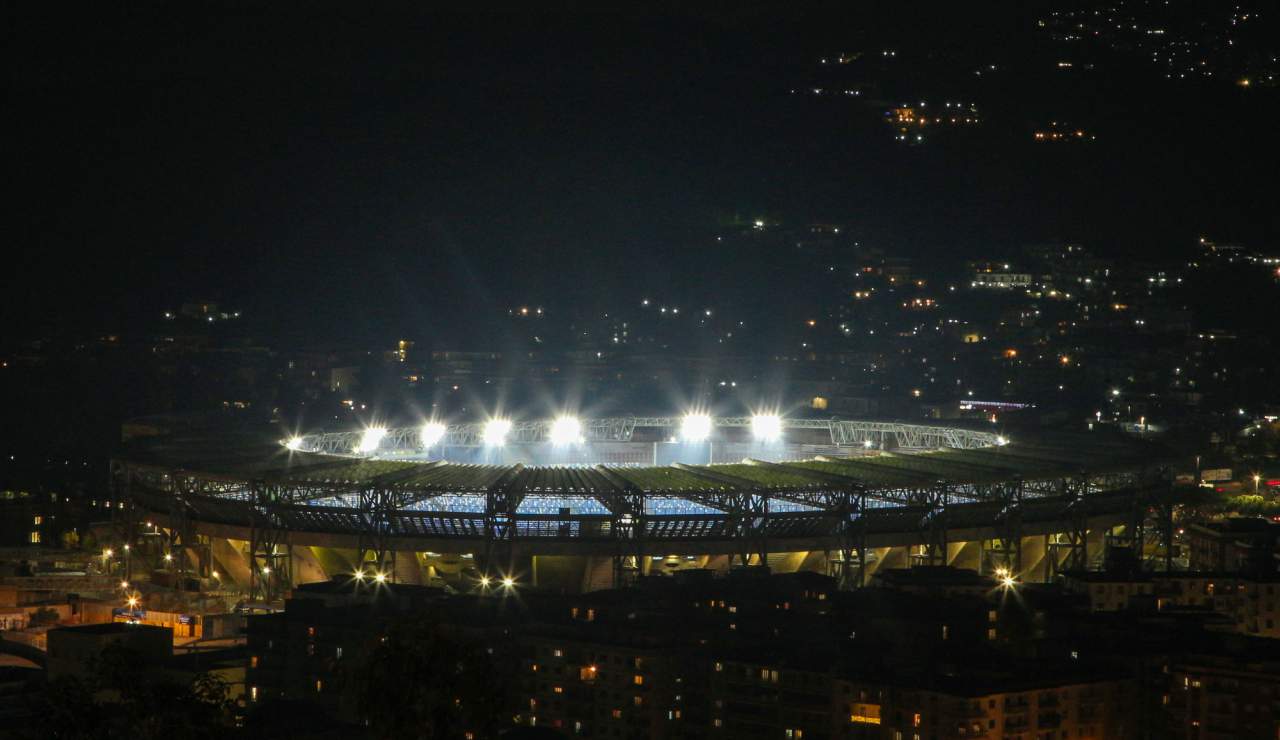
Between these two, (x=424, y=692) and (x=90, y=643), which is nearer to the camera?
(x=424, y=692)

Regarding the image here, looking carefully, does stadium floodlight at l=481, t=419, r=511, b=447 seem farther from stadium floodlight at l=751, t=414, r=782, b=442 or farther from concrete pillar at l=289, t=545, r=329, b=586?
concrete pillar at l=289, t=545, r=329, b=586

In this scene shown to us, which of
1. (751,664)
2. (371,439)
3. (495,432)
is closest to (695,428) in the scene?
(495,432)

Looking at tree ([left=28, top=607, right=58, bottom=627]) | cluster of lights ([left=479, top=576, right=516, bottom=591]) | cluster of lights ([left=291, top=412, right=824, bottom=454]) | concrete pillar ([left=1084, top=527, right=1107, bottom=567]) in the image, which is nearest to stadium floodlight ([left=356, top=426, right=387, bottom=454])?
cluster of lights ([left=291, top=412, right=824, bottom=454])

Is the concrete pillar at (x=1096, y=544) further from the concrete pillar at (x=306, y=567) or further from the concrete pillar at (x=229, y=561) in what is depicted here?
the concrete pillar at (x=229, y=561)

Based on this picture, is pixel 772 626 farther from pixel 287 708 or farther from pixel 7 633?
pixel 7 633

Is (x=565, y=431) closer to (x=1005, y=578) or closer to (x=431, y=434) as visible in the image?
(x=431, y=434)

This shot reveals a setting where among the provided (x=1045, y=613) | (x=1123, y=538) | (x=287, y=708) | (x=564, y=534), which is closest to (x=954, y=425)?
(x=1123, y=538)
